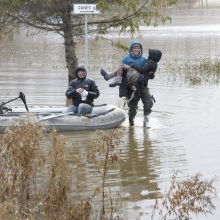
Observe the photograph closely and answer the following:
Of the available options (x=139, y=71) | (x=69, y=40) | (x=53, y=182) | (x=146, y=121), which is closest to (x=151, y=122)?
(x=146, y=121)

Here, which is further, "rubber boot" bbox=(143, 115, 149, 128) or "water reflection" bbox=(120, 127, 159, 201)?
"rubber boot" bbox=(143, 115, 149, 128)

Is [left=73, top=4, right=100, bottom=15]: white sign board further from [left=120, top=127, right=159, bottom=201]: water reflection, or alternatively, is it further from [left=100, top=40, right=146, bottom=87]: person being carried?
[left=120, top=127, right=159, bottom=201]: water reflection

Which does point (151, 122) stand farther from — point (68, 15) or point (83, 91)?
point (68, 15)

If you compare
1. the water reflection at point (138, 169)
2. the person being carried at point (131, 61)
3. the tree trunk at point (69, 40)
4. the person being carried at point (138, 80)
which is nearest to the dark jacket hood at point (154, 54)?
the person being carried at point (138, 80)

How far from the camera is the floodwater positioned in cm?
931

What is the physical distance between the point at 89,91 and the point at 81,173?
4.24 metres

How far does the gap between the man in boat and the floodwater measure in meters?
0.70

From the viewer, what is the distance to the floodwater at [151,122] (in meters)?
9.31

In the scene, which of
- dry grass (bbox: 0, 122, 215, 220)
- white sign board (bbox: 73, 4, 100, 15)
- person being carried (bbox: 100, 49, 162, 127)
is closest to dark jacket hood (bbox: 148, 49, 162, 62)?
person being carried (bbox: 100, 49, 162, 127)

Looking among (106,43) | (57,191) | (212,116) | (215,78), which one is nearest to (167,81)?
(215,78)

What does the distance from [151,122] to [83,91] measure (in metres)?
1.88

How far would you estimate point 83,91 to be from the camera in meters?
13.6

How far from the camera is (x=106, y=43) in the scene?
41062 mm

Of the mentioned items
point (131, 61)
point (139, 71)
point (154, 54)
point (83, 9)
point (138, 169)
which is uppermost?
point (83, 9)
